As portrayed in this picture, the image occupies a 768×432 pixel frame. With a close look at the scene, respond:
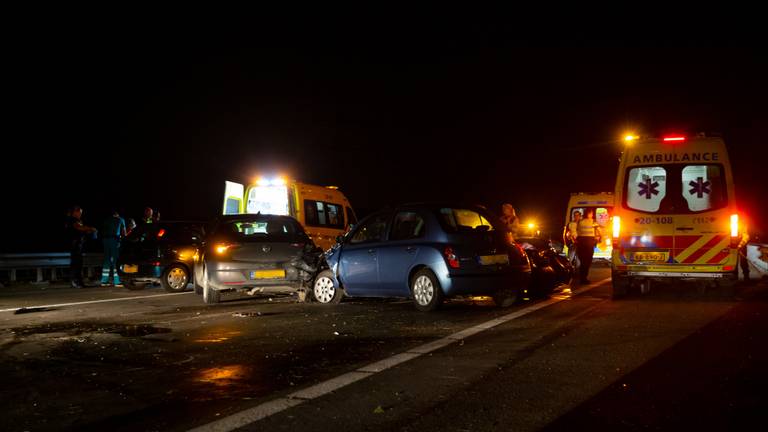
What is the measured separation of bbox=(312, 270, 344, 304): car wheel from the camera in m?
12.5

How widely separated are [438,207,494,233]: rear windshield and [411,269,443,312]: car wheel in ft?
2.40

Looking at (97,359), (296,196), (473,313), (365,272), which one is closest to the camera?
(97,359)

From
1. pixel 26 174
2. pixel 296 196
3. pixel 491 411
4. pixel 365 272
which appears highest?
pixel 26 174

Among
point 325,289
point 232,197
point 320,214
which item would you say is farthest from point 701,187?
point 232,197

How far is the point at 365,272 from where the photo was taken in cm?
1157

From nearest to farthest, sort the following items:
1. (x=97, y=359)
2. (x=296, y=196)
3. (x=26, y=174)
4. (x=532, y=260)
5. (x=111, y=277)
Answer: (x=97, y=359)
(x=532, y=260)
(x=296, y=196)
(x=111, y=277)
(x=26, y=174)

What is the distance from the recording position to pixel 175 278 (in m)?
16.2

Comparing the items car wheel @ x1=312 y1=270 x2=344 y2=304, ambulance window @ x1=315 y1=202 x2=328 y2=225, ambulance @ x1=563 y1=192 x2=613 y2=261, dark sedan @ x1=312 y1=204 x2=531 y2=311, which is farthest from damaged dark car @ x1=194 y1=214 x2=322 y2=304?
ambulance @ x1=563 y1=192 x2=613 y2=261

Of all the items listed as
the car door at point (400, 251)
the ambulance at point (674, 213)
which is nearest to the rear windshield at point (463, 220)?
the car door at point (400, 251)

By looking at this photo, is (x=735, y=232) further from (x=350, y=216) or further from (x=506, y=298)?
(x=350, y=216)

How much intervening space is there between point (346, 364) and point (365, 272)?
4820 millimetres

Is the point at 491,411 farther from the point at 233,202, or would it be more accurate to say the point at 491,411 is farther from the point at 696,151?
the point at 233,202

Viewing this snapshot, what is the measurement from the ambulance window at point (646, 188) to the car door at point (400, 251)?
Result: 394 centimetres

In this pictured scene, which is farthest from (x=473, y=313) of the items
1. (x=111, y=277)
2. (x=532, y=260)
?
(x=111, y=277)
